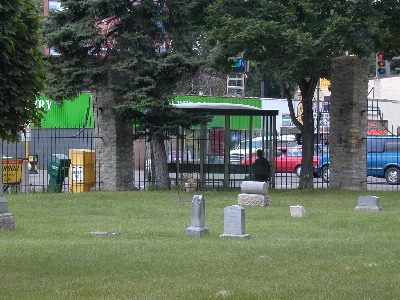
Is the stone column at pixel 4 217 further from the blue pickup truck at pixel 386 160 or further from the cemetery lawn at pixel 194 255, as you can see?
the blue pickup truck at pixel 386 160

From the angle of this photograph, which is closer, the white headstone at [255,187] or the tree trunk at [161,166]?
the white headstone at [255,187]

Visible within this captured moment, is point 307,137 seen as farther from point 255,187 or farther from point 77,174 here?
point 77,174

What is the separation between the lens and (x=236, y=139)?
26.9 metres

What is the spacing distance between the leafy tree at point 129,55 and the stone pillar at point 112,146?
1.60 feet

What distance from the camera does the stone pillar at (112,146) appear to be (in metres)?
23.0

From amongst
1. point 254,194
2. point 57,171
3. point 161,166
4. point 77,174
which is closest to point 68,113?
point 57,171

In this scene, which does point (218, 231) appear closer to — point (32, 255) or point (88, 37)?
point (32, 255)

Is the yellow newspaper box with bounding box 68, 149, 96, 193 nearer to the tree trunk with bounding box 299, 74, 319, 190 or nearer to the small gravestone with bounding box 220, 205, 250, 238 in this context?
the tree trunk with bounding box 299, 74, 319, 190

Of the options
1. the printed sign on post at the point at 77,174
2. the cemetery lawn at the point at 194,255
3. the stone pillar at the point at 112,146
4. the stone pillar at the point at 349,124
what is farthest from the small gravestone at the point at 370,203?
the printed sign on post at the point at 77,174

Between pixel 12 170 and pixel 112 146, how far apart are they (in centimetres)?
333

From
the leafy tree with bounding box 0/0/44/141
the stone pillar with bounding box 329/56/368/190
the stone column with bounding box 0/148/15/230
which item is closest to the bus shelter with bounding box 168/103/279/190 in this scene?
the stone pillar with bounding box 329/56/368/190

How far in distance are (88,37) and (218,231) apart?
10.5 metres

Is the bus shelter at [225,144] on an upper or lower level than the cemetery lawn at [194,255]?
upper

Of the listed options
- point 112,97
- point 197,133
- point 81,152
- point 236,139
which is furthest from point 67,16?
point 236,139
